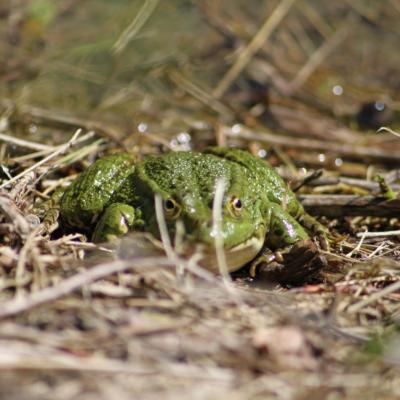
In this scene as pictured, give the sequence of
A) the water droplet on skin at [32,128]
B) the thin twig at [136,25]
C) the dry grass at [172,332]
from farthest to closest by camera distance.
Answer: the thin twig at [136,25]
the water droplet on skin at [32,128]
the dry grass at [172,332]

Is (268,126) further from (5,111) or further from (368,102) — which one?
(5,111)

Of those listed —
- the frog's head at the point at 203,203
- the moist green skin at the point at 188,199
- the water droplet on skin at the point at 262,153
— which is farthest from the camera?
the water droplet on skin at the point at 262,153

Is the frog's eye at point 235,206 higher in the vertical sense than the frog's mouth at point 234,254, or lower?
higher

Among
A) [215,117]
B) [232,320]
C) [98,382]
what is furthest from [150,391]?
[215,117]

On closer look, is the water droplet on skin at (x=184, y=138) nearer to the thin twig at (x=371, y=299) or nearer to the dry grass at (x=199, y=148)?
the dry grass at (x=199, y=148)

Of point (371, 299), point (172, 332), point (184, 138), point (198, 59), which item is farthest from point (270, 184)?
point (198, 59)

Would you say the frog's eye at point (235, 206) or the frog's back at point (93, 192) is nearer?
the frog's eye at point (235, 206)

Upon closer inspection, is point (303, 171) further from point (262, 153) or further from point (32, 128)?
point (32, 128)

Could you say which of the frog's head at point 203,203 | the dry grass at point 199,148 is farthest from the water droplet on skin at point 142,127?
the frog's head at point 203,203

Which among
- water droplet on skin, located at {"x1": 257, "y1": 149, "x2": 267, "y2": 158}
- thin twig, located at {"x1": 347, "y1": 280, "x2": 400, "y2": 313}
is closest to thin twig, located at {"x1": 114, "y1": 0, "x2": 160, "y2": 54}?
water droplet on skin, located at {"x1": 257, "y1": 149, "x2": 267, "y2": 158}
